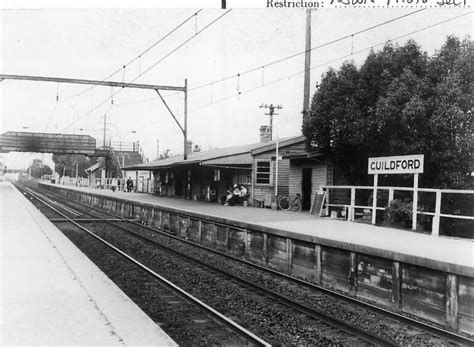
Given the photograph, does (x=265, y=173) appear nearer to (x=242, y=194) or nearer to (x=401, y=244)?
(x=242, y=194)

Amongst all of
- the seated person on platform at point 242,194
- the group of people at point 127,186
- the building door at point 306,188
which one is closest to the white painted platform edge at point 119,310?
the building door at point 306,188

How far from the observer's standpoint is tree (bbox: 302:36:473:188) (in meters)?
13.4

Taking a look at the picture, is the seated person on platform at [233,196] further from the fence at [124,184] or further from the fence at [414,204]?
the fence at [124,184]

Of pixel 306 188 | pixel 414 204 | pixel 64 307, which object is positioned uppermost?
pixel 306 188

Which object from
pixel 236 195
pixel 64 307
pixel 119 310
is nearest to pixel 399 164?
pixel 119 310

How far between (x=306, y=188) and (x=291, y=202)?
0.88 m

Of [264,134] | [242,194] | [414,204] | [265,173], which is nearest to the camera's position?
[414,204]

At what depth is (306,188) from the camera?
19.9 m

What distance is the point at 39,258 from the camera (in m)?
9.00

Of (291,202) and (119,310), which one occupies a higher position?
(291,202)

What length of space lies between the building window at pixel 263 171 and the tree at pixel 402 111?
4.78 metres

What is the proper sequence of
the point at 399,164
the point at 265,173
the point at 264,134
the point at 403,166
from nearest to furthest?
1. the point at 403,166
2. the point at 399,164
3. the point at 265,173
4. the point at 264,134

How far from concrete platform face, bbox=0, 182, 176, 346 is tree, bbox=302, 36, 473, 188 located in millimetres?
10188

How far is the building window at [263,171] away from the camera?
22516 millimetres
